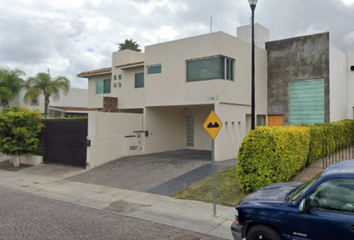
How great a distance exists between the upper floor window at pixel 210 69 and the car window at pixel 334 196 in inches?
409

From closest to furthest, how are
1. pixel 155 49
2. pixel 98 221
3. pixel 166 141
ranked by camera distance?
→ pixel 98 221
pixel 155 49
pixel 166 141

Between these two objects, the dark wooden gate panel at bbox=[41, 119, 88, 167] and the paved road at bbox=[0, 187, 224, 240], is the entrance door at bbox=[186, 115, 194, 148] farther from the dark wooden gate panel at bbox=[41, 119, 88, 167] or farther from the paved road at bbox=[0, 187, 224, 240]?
the paved road at bbox=[0, 187, 224, 240]

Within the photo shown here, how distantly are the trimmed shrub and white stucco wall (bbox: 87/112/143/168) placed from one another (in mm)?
8316

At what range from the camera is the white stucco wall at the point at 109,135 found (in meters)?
15.1

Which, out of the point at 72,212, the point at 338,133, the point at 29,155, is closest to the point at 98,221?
the point at 72,212

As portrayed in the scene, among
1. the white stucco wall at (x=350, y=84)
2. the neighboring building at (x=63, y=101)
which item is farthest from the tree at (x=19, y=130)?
the white stucco wall at (x=350, y=84)

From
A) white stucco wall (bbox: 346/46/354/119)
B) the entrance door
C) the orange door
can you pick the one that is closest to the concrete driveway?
the entrance door

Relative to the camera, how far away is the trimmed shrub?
8.76 m

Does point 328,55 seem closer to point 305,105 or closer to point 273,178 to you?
point 305,105

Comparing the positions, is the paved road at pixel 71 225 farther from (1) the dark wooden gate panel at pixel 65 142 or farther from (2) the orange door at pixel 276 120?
(2) the orange door at pixel 276 120

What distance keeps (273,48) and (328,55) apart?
3078mm

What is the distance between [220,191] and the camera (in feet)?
31.4

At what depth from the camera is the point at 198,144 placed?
65.6 feet

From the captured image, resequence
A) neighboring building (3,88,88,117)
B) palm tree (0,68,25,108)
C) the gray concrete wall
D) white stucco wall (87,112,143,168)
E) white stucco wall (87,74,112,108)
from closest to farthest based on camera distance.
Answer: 1. white stucco wall (87,112,143,168)
2. the gray concrete wall
3. white stucco wall (87,74,112,108)
4. palm tree (0,68,25,108)
5. neighboring building (3,88,88,117)
